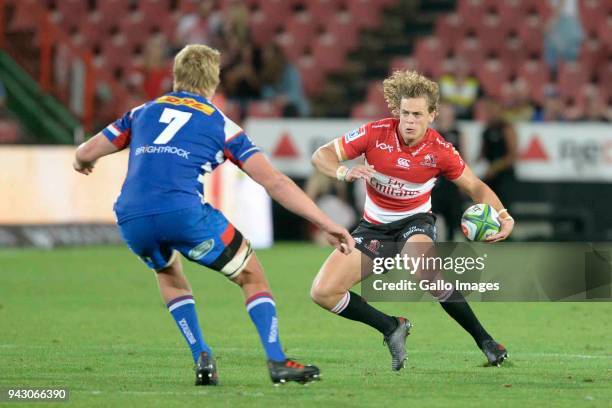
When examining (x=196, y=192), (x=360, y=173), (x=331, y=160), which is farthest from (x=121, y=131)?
(x=331, y=160)

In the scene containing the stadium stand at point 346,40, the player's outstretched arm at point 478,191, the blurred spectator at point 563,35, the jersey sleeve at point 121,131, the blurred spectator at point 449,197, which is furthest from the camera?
the stadium stand at point 346,40

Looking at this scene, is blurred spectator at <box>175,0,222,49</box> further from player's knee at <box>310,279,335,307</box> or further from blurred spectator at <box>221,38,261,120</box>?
player's knee at <box>310,279,335,307</box>

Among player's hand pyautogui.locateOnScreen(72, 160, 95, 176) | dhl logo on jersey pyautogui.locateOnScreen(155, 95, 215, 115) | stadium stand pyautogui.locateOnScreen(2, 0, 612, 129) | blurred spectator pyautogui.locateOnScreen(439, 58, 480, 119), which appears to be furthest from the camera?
stadium stand pyautogui.locateOnScreen(2, 0, 612, 129)

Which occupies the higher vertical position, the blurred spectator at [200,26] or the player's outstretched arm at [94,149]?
the blurred spectator at [200,26]

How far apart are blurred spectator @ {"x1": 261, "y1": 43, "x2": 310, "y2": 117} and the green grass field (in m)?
6.20

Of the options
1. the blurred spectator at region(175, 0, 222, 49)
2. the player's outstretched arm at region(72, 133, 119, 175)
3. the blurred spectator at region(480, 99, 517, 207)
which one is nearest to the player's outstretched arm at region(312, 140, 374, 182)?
the player's outstretched arm at region(72, 133, 119, 175)

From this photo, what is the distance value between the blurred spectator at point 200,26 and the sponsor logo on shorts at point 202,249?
48.2ft

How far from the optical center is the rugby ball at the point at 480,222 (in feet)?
26.6

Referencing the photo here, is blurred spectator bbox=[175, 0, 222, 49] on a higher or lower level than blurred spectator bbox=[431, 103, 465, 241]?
higher

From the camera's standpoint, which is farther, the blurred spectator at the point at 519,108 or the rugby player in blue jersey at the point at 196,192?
the blurred spectator at the point at 519,108

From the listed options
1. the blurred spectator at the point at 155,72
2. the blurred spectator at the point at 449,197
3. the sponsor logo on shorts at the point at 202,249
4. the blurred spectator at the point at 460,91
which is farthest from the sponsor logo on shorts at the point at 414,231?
the blurred spectator at the point at 155,72

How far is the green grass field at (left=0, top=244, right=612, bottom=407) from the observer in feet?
22.4

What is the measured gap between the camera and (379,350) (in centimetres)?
905

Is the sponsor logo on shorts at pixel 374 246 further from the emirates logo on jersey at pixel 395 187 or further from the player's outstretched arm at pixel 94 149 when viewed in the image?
the player's outstretched arm at pixel 94 149
